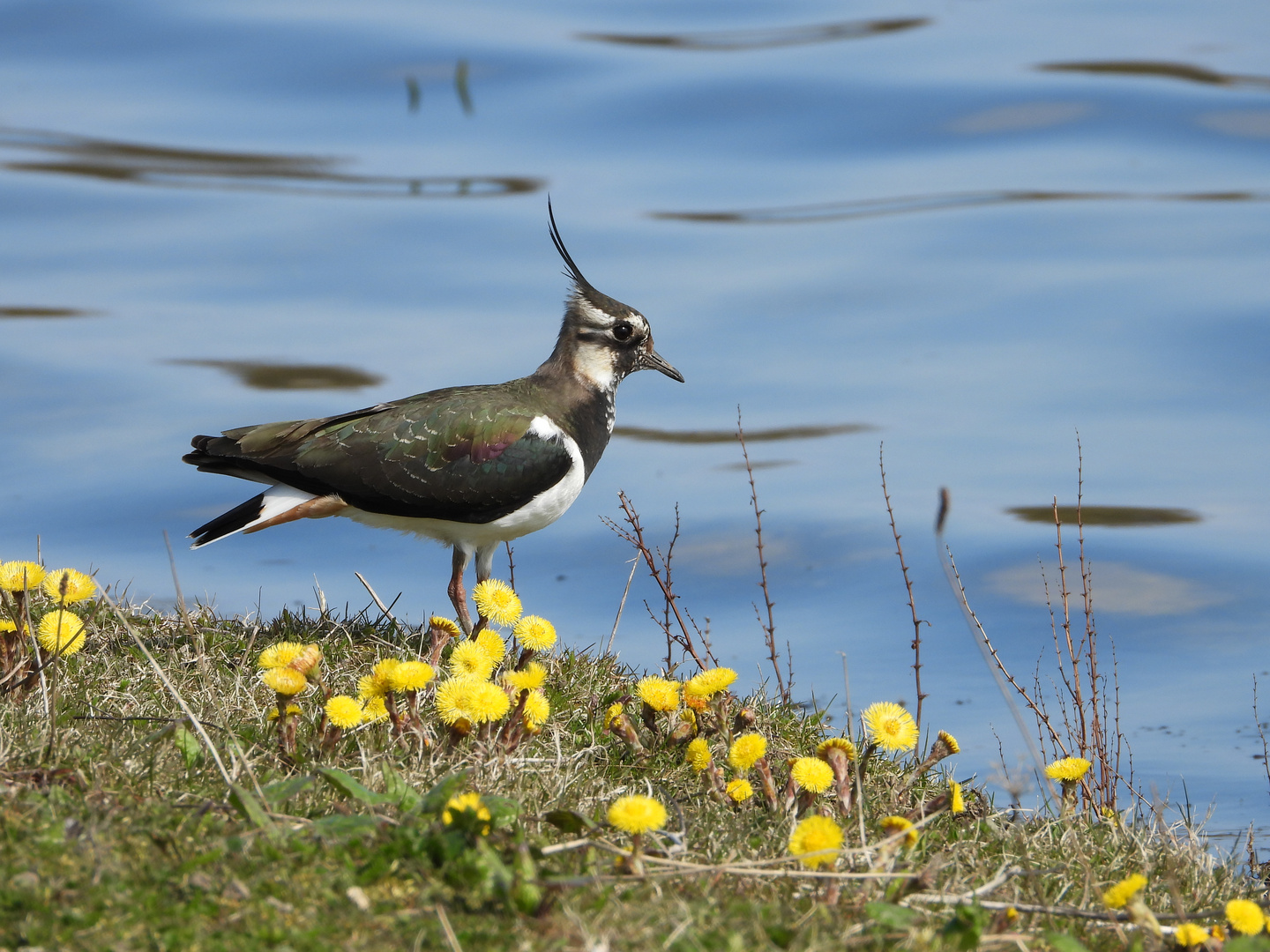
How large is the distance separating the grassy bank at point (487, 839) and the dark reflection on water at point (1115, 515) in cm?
497

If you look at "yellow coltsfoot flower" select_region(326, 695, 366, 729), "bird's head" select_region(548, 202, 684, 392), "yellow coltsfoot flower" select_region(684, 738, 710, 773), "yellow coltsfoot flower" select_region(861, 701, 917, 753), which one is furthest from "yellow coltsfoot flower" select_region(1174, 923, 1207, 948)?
"bird's head" select_region(548, 202, 684, 392)

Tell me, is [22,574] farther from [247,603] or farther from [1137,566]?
[1137,566]

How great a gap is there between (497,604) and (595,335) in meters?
2.34

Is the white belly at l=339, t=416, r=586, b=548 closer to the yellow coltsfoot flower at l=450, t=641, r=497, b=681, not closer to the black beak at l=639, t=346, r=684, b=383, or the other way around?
the black beak at l=639, t=346, r=684, b=383

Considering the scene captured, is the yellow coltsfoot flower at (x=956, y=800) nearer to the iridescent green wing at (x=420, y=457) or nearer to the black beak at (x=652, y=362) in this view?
the iridescent green wing at (x=420, y=457)

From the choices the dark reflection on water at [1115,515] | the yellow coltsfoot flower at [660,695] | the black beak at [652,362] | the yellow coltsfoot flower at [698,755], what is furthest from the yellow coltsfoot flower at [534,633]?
the dark reflection on water at [1115,515]

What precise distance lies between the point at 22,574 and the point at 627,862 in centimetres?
227

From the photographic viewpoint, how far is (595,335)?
6637 millimetres

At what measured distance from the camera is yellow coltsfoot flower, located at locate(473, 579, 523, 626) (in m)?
4.54

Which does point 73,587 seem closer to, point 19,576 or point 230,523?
point 19,576

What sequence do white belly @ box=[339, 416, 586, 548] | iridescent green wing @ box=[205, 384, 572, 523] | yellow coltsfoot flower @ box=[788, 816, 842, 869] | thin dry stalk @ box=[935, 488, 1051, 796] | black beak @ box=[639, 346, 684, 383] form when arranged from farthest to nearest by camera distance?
black beak @ box=[639, 346, 684, 383] → white belly @ box=[339, 416, 586, 548] → iridescent green wing @ box=[205, 384, 572, 523] → yellow coltsfoot flower @ box=[788, 816, 842, 869] → thin dry stalk @ box=[935, 488, 1051, 796]

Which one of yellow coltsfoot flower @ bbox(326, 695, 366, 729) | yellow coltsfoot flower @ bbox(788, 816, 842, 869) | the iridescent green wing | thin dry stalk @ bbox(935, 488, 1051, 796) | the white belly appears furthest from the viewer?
the white belly

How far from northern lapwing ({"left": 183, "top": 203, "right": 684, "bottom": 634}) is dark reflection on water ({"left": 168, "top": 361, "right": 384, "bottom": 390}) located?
5549 millimetres

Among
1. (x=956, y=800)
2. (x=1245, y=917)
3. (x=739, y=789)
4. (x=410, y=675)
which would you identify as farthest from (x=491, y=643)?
(x=1245, y=917)
